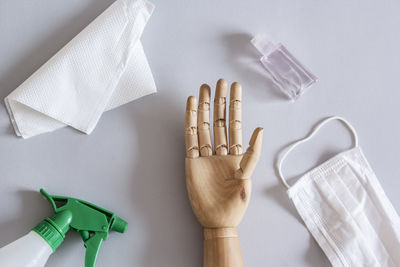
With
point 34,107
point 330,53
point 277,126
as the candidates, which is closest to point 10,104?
point 34,107

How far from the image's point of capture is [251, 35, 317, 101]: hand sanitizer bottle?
0.89 meters

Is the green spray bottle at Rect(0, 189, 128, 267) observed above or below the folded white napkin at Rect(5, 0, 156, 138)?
below

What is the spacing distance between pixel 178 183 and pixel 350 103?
41 cm

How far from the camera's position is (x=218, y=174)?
0.79 meters

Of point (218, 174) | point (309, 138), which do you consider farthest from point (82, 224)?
point (309, 138)

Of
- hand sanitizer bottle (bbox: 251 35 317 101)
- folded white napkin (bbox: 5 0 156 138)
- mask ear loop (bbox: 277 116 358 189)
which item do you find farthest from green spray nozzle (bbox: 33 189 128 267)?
hand sanitizer bottle (bbox: 251 35 317 101)

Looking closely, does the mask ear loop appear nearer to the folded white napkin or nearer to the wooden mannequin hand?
the wooden mannequin hand

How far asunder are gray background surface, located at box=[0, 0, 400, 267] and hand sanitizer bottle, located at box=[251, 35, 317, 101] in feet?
0.06

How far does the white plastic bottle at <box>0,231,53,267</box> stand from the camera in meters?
0.70

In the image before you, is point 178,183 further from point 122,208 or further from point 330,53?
point 330,53

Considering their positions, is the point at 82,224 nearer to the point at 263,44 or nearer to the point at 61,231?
the point at 61,231

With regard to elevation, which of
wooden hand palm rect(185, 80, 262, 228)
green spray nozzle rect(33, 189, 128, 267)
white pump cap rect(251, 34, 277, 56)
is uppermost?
white pump cap rect(251, 34, 277, 56)

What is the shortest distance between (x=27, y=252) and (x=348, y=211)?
0.61 m

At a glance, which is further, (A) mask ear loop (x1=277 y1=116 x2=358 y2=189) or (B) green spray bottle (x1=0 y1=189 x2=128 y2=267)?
(A) mask ear loop (x1=277 y1=116 x2=358 y2=189)
